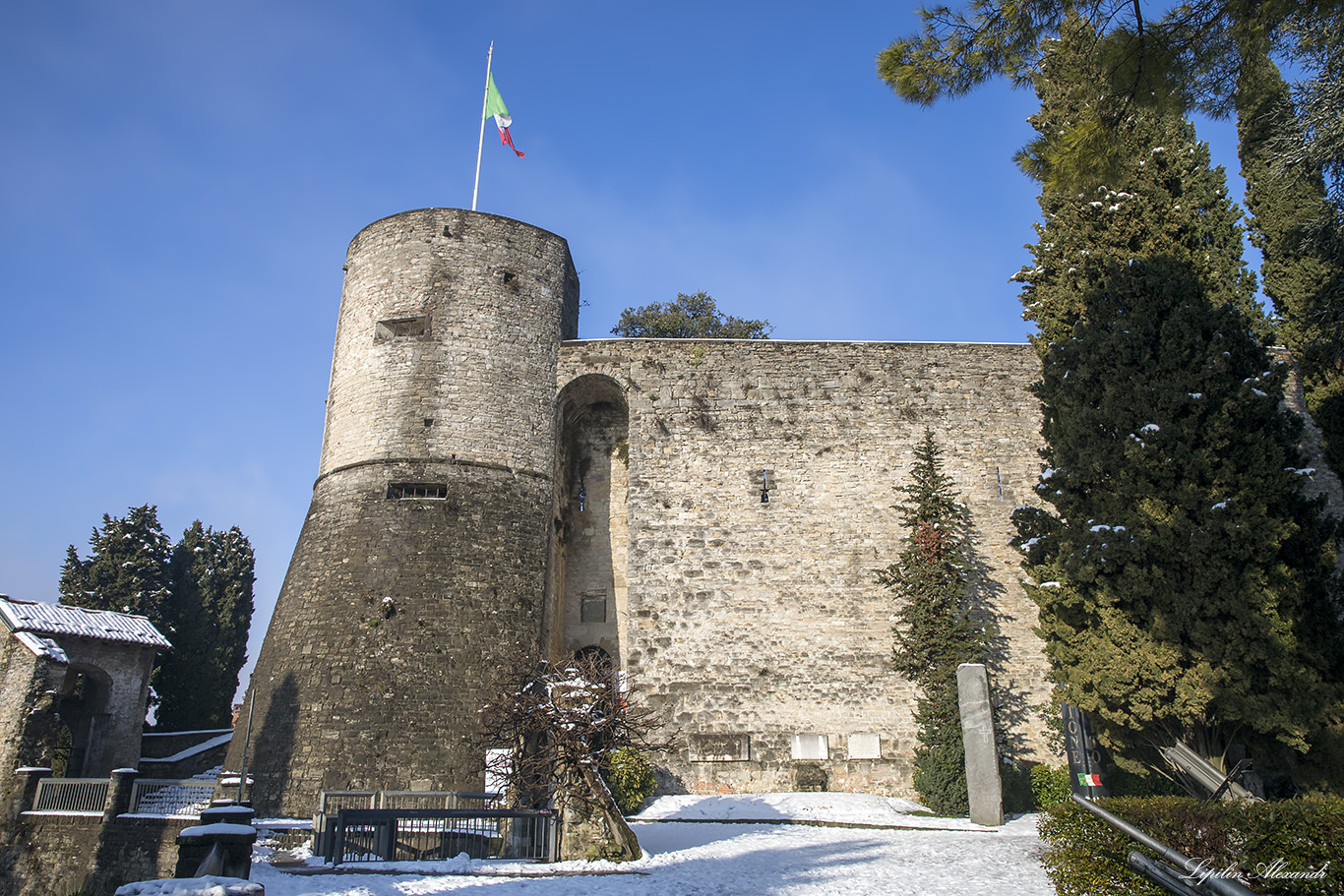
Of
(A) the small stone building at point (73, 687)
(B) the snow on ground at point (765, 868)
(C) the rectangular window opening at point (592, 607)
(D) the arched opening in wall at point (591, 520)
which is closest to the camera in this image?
(B) the snow on ground at point (765, 868)

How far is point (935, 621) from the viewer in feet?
39.8

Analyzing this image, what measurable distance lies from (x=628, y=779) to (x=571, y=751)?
3.18 meters

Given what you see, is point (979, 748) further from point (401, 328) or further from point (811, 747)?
point (401, 328)

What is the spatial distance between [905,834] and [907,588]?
4128 millimetres

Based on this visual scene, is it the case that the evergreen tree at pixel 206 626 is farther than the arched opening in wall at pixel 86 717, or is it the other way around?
the evergreen tree at pixel 206 626

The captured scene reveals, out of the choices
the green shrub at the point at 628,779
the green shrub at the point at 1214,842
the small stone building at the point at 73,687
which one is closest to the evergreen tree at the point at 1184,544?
the green shrub at the point at 1214,842

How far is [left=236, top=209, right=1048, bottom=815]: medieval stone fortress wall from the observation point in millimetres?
11797

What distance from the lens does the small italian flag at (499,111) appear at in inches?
643

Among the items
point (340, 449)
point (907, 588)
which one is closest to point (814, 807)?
point (907, 588)

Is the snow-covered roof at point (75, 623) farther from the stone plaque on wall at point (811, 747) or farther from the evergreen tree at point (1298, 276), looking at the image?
the evergreen tree at point (1298, 276)

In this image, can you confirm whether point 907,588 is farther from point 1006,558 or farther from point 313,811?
point 313,811

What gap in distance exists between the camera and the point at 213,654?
2109 cm

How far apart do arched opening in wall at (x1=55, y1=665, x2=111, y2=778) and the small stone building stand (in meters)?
0.02

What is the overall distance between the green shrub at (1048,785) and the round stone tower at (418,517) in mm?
7098
